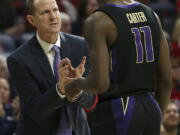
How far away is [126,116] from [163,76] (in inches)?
15.4

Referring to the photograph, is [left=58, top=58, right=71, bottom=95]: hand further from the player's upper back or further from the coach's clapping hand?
the player's upper back

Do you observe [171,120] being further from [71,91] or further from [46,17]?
[71,91]

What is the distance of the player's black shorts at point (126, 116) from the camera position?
13.4 feet

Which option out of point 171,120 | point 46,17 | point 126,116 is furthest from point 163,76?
point 171,120

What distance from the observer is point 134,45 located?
4094 mm

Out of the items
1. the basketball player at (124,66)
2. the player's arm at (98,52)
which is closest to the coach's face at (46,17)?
the basketball player at (124,66)

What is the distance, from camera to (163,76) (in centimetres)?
429

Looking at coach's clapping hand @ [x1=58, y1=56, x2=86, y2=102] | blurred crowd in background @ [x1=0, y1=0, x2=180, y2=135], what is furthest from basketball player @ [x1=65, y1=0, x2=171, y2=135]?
blurred crowd in background @ [x1=0, y1=0, x2=180, y2=135]

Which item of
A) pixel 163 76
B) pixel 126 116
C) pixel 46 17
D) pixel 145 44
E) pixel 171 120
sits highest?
pixel 145 44

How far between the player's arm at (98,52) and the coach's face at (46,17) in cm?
90

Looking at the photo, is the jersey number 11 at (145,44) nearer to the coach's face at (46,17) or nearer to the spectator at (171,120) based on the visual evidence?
the coach's face at (46,17)

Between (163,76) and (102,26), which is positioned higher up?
(102,26)

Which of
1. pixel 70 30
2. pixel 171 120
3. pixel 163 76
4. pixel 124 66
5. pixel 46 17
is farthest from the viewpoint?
pixel 70 30

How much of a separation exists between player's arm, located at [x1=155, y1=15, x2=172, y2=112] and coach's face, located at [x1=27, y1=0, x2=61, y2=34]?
3.14 feet
